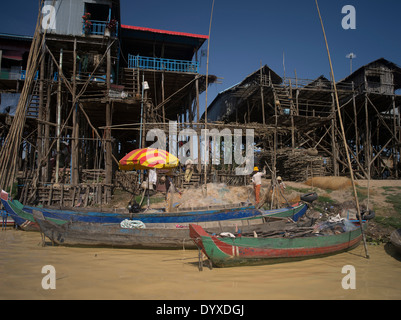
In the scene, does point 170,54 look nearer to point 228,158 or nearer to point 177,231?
point 228,158

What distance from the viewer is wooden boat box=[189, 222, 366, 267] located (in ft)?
15.9

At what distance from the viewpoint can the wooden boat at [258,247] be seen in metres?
4.85

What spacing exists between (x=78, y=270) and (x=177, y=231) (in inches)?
A: 91.7

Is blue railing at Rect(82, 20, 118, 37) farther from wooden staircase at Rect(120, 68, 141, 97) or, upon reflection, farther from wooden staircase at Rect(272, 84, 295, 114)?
wooden staircase at Rect(272, 84, 295, 114)

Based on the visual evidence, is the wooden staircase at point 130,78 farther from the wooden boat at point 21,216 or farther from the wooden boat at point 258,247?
the wooden boat at point 258,247

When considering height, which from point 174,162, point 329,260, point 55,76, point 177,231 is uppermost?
point 55,76

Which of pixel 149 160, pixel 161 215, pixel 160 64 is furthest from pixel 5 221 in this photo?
pixel 160 64

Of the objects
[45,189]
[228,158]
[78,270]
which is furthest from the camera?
[228,158]

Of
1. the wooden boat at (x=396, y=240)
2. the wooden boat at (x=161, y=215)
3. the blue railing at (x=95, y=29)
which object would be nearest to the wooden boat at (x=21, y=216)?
the wooden boat at (x=161, y=215)

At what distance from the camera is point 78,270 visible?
15.8 feet

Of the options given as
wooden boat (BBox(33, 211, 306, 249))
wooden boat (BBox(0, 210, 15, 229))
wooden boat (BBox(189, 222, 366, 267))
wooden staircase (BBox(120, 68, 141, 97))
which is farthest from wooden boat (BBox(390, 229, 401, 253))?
wooden staircase (BBox(120, 68, 141, 97))

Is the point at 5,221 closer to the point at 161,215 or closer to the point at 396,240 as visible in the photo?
the point at 161,215
